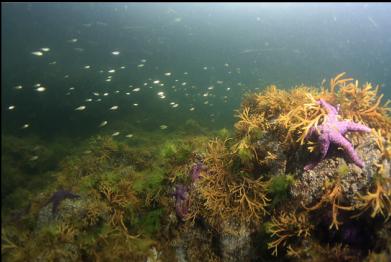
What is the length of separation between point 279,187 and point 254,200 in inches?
22.6

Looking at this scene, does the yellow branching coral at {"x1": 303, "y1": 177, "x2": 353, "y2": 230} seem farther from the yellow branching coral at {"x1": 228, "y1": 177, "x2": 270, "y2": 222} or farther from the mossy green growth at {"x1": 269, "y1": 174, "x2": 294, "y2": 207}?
the yellow branching coral at {"x1": 228, "y1": 177, "x2": 270, "y2": 222}

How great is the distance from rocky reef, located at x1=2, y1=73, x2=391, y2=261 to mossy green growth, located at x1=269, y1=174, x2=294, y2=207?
0.02 meters

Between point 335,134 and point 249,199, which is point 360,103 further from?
point 249,199

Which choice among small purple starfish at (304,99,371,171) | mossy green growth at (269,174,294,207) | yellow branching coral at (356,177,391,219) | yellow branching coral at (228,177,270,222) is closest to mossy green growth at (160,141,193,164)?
yellow branching coral at (228,177,270,222)

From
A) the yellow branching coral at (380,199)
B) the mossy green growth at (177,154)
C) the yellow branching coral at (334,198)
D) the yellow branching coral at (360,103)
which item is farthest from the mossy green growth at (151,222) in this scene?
the yellow branching coral at (360,103)

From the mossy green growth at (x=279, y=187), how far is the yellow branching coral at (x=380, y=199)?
1.07 meters

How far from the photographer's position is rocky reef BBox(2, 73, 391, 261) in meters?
4.30

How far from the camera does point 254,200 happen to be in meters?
5.05

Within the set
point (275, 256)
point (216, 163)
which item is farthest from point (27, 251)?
point (275, 256)

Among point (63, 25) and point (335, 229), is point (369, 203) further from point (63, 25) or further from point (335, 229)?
point (63, 25)

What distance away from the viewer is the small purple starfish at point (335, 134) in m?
4.41

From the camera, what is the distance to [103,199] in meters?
5.58

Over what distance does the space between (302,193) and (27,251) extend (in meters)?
4.75

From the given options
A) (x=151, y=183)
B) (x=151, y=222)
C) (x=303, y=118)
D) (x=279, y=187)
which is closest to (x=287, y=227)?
(x=279, y=187)
